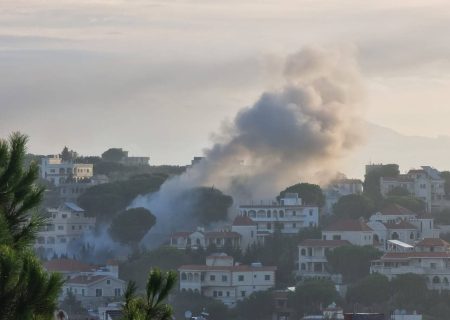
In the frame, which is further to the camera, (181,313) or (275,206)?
(275,206)

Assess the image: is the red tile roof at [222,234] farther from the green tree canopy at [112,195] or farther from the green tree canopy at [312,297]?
the green tree canopy at [312,297]

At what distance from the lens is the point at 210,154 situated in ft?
413

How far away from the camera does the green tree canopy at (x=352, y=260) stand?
99562 millimetres

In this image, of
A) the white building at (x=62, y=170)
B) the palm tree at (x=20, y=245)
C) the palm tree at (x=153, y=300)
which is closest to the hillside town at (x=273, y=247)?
the white building at (x=62, y=170)

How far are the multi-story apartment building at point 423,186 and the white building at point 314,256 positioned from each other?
20.0 metres

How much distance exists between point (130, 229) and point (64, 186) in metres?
23.7

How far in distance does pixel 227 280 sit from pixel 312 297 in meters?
8.72

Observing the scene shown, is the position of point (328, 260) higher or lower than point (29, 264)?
higher

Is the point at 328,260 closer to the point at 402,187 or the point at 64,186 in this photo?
the point at 402,187

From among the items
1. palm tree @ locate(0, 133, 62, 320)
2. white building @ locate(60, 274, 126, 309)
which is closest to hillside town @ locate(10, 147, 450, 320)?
white building @ locate(60, 274, 126, 309)

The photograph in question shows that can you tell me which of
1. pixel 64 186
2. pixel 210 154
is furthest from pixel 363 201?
pixel 64 186

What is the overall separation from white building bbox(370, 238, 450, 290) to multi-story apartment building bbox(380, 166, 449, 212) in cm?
2118

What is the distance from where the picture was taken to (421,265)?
99.6 m

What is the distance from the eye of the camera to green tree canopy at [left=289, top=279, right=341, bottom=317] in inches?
3595
